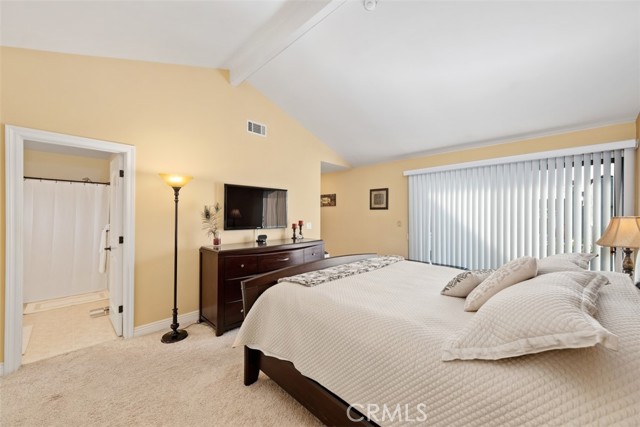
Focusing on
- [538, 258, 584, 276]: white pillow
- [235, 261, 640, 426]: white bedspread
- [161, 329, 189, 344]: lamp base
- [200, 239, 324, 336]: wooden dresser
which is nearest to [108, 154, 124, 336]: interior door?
[161, 329, 189, 344]: lamp base

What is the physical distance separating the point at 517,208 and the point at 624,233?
61.2 inches

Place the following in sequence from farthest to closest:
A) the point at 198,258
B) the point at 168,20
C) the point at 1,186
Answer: the point at 198,258
the point at 168,20
the point at 1,186

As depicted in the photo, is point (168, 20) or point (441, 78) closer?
point (168, 20)

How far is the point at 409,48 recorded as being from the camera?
8.64 feet

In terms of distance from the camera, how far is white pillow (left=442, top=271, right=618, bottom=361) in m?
0.80

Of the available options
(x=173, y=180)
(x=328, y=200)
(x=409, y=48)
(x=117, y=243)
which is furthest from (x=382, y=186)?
(x=117, y=243)

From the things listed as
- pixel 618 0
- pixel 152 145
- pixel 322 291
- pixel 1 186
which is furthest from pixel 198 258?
pixel 618 0

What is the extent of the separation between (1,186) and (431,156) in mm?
5129

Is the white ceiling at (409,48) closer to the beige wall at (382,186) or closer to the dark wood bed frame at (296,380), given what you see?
the beige wall at (382,186)

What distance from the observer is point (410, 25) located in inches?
94.1

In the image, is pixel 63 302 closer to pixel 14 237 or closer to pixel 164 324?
pixel 164 324

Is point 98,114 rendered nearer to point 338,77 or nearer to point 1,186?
point 1,186

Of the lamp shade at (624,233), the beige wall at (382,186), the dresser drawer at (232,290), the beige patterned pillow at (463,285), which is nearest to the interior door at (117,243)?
the dresser drawer at (232,290)

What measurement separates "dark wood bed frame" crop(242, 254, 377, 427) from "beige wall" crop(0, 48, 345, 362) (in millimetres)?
1635
